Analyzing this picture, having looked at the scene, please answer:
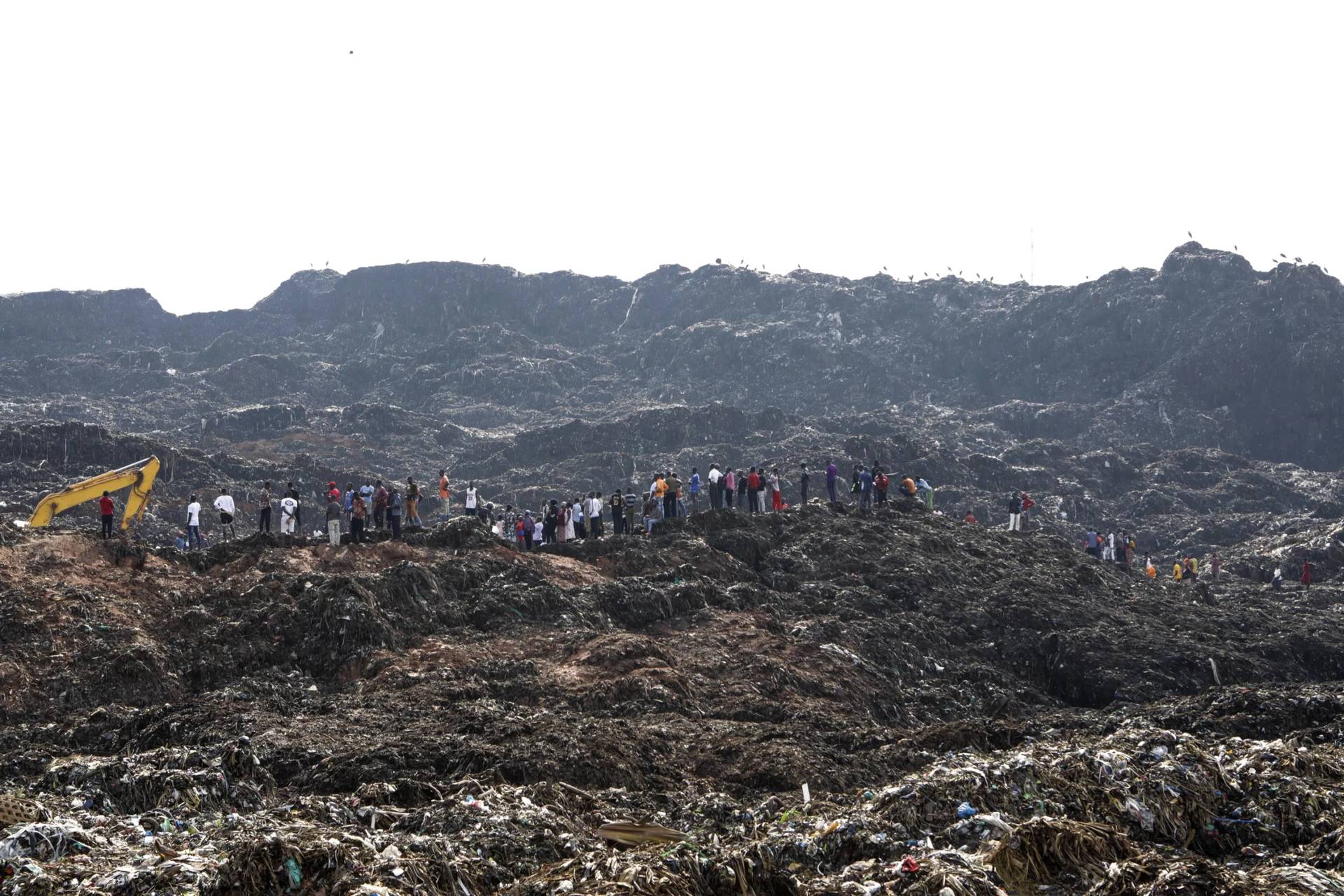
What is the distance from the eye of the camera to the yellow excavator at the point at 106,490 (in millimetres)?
27250

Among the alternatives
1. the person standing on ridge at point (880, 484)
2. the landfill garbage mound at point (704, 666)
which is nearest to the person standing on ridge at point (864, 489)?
the person standing on ridge at point (880, 484)

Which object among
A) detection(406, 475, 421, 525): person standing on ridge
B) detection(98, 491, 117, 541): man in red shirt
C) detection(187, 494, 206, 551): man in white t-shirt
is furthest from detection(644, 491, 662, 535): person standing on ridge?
detection(98, 491, 117, 541): man in red shirt

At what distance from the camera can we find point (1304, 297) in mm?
62469

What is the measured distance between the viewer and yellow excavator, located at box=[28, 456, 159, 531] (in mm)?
27250

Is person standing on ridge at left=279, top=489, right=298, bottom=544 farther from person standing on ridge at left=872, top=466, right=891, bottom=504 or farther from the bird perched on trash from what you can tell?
the bird perched on trash

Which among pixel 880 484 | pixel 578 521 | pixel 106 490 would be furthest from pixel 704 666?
pixel 106 490

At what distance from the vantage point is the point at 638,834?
11.2m

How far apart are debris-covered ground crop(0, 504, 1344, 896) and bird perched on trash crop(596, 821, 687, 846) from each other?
4 centimetres

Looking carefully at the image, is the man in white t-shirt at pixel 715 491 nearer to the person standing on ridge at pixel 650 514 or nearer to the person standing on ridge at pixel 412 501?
the person standing on ridge at pixel 650 514

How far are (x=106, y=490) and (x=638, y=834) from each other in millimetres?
20553

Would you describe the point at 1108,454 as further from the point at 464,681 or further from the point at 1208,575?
the point at 464,681

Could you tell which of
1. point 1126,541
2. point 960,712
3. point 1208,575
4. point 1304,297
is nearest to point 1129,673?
point 960,712

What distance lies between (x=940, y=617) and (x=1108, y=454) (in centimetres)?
3042

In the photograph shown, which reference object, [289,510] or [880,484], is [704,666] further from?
[880,484]
